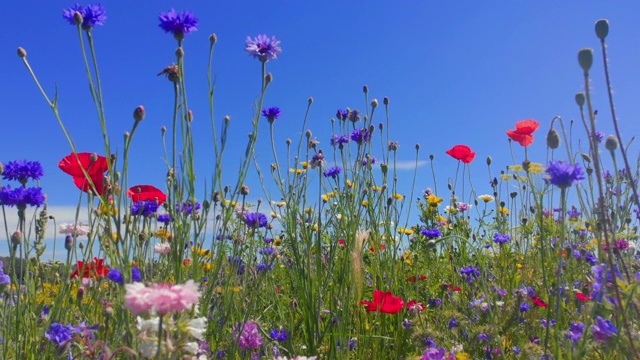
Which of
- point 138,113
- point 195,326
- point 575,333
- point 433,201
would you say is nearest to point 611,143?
point 575,333

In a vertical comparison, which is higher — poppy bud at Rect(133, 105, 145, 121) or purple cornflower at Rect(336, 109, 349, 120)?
purple cornflower at Rect(336, 109, 349, 120)

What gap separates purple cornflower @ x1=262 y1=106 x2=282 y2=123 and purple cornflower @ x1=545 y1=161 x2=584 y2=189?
63.4 inches

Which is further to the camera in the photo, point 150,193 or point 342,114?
point 342,114

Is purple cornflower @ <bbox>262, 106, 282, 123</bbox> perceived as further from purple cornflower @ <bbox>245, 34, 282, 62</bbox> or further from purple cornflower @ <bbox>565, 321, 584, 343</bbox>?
purple cornflower @ <bbox>565, 321, 584, 343</bbox>

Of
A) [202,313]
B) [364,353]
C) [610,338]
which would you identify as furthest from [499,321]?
[202,313]

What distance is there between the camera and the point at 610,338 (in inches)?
54.0

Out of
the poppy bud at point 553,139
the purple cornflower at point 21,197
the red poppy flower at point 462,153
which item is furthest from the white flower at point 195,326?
the red poppy flower at point 462,153

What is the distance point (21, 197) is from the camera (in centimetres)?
218

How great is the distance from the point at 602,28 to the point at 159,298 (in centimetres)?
115

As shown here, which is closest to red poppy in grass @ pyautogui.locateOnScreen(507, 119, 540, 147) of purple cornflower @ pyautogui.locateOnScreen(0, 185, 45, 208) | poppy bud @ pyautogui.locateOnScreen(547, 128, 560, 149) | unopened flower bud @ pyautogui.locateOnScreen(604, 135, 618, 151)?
poppy bud @ pyautogui.locateOnScreen(547, 128, 560, 149)

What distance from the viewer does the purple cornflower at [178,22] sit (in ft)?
6.37

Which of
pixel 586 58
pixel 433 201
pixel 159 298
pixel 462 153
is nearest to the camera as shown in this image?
pixel 159 298

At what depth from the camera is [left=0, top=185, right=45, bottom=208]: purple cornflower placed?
2.17 meters

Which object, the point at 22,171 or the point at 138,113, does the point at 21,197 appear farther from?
the point at 138,113
